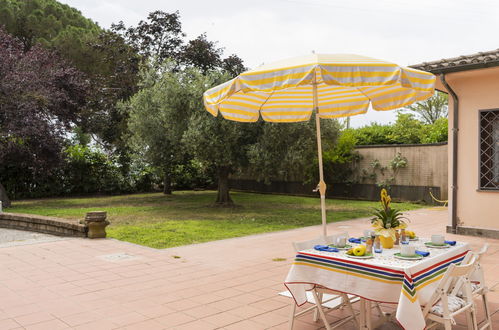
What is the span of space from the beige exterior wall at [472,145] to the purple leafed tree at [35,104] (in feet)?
39.0

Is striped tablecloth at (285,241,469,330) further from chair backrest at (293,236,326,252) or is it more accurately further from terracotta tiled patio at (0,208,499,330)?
terracotta tiled patio at (0,208,499,330)

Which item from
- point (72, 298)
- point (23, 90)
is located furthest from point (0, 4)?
point (72, 298)

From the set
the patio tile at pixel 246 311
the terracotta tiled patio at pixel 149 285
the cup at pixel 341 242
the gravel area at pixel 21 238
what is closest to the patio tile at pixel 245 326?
the terracotta tiled patio at pixel 149 285

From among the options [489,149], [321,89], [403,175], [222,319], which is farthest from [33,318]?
[403,175]

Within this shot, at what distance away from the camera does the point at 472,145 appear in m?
8.70

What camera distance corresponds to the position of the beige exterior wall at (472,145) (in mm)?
8477

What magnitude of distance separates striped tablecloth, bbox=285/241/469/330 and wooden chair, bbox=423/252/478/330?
118mm

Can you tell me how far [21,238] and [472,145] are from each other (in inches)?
358

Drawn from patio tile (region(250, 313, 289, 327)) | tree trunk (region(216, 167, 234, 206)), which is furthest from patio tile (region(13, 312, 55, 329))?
A: tree trunk (region(216, 167, 234, 206))

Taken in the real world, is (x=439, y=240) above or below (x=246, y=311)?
above

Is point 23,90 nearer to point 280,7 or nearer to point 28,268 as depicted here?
point 280,7

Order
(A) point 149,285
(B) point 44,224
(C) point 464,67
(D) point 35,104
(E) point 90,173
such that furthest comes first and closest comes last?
1. (E) point 90,173
2. (D) point 35,104
3. (B) point 44,224
4. (C) point 464,67
5. (A) point 149,285

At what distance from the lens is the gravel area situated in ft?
27.0

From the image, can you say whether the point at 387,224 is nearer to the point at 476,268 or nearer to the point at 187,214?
the point at 476,268
